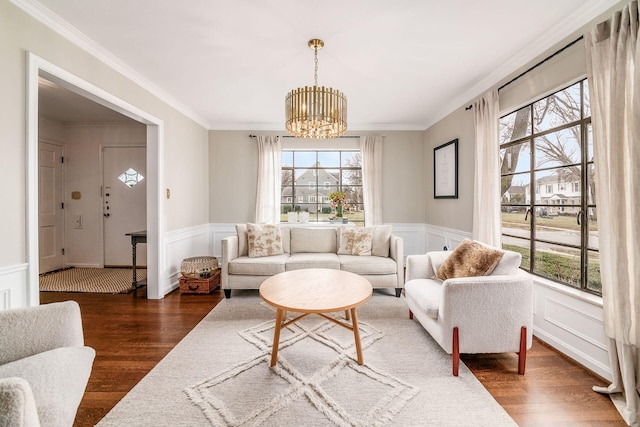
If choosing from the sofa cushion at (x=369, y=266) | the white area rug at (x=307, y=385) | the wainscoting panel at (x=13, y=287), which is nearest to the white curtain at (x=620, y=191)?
the white area rug at (x=307, y=385)

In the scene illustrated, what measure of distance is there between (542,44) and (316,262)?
3116mm

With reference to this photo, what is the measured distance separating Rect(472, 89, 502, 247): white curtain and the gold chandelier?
5.51 ft

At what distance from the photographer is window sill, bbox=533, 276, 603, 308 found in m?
1.97

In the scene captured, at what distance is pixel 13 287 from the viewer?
1888 millimetres

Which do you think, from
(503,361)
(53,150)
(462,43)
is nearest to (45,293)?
(53,150)

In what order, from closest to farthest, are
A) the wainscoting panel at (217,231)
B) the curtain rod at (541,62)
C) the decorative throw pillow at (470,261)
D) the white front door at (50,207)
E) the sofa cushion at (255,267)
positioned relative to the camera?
1. the curtain rod at (541,62)
2. the decorative throw pillow at (470,261)
3. the sofa cushion at (255,267)
4. the white front door at (50,207)
5. the wainscoting panel at (217,231)

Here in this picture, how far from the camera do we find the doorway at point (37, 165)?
6.49 ft

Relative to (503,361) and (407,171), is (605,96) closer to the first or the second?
(503,361)

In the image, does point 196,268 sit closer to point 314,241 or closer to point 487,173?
point 314,241

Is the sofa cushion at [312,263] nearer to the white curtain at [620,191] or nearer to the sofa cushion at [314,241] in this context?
the sofa cushion at [314,241]

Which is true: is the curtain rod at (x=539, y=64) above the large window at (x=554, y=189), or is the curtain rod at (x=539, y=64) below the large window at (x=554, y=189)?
above

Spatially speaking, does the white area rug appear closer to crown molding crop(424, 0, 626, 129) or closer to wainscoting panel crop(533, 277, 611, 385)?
wainscoting panel crop(533, 277, 611, 385)

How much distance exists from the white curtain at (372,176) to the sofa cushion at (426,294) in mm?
2273

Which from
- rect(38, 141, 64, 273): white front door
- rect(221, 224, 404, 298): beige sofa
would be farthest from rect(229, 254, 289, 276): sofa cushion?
rect(38, 141, 64, 273): white front door
